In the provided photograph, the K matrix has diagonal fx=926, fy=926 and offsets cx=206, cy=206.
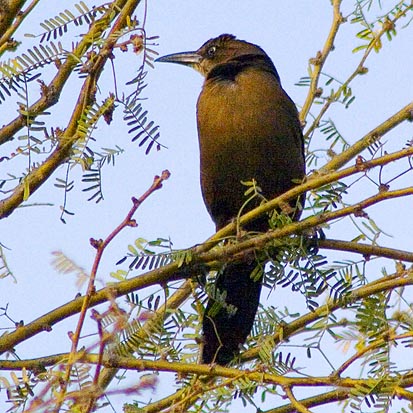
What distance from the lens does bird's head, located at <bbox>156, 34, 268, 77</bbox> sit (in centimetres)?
559

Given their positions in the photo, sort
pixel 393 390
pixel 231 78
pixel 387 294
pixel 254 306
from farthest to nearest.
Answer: pixel 231 78 < pixel 254 306 < pixel 387 294 < pixel 393 390

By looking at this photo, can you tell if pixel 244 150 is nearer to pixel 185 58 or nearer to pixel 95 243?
pixel 185 58

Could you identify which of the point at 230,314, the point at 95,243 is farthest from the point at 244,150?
the point at 95,243

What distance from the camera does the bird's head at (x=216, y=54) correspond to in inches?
220

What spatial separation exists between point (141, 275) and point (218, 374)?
1.38ft

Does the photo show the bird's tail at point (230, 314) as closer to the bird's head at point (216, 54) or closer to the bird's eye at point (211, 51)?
the bird's head at point (216, 54)

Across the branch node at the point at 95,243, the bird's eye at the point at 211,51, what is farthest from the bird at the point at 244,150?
the branch node at the point at 95,243

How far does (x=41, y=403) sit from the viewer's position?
1.85 metres

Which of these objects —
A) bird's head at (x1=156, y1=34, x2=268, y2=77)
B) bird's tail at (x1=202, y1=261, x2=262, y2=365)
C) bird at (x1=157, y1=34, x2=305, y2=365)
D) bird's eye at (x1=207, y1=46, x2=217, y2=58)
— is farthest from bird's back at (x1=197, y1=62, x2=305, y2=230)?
bird's eye at (x1=207, y1=46, x2=217, y2=58)

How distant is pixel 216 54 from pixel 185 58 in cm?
23

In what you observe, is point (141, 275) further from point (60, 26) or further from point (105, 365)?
point (60, 26)

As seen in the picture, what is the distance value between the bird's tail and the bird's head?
5.07 feet

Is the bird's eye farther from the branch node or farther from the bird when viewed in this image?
the branch node

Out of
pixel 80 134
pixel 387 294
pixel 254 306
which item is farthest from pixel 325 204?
pixel 254 306
